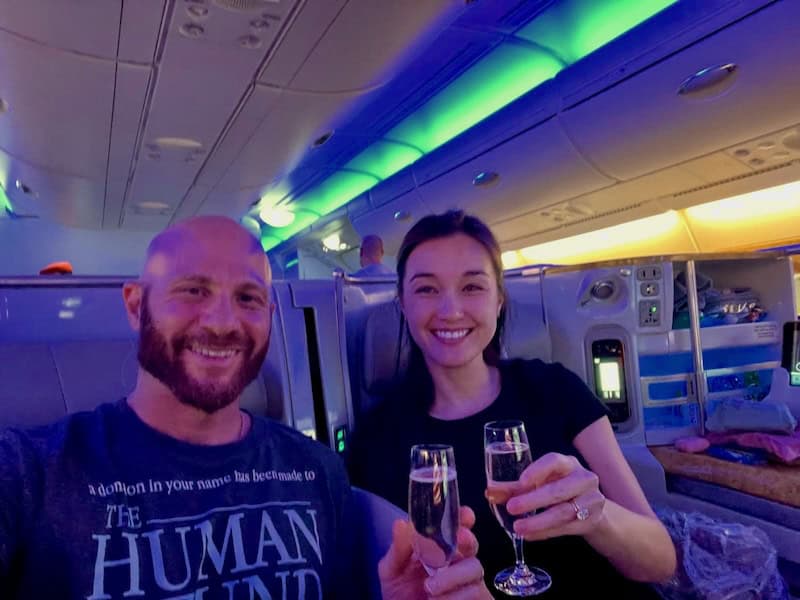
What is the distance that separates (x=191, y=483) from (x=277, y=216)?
943 centimetres

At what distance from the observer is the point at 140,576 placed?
113 cm

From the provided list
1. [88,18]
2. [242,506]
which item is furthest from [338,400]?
[88,18]

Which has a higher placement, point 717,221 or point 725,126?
point 725,126

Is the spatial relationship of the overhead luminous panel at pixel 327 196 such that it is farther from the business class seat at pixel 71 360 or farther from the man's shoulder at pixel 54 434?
the man's shoulder at pixel 54 434

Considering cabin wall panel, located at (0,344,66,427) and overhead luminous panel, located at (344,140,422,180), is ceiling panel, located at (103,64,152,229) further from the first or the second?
overhead luminous panel, located at (344,140,422,180)

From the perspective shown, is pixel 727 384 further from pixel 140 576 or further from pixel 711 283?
pixel 140 576

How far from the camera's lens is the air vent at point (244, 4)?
2.70 metres

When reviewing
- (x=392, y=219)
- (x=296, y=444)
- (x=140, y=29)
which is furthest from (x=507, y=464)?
(x=392, y=219)

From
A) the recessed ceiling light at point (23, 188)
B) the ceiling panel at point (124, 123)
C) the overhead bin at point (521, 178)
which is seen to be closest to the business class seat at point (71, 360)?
the ceiling panel at point (124, 123)

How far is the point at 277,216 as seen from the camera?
1035 centimetres

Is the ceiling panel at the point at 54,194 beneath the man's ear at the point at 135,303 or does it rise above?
above

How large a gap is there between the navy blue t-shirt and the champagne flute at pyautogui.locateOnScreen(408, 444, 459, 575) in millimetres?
376

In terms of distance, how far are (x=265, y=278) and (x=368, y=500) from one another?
65 centimetres

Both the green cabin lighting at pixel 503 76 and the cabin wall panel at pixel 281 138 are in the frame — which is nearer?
the cabin wall panel at pixel 281 138
